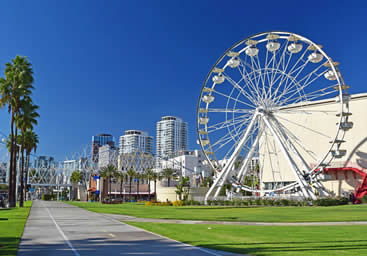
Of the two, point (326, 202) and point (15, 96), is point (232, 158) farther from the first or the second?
point (15, 96)

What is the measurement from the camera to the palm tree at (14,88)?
46.0m

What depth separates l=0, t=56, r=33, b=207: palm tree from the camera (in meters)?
46.0

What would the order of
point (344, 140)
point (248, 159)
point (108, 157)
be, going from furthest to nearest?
point (108, 157) < point (344, 140) < point (248, 159)

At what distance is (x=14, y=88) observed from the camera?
4628cm

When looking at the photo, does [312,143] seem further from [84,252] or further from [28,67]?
[84,252]

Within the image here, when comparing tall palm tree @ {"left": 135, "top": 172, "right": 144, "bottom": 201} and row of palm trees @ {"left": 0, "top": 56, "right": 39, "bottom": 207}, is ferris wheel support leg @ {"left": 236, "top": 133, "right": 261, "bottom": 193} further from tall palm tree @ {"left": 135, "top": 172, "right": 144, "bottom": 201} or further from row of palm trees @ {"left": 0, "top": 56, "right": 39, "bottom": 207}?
tall palm tree @ {"left": 135, "top": 172, "right": 144, "bottom": 201}

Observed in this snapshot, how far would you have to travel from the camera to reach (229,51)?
5344 cm

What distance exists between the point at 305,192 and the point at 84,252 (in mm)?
40888

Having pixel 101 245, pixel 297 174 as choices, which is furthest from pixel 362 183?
pixel 101 245

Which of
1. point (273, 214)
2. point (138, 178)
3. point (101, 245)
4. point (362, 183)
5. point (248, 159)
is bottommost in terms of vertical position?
point (273, 214)

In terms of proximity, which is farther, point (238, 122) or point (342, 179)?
point (342, 179)

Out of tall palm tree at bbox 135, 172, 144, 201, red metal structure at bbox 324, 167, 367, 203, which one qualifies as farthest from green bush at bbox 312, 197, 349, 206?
tall palm tree at bbox 135, 172, 144, 201

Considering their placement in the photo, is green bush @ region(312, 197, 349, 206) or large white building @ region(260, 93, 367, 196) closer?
green bush @ region(312, 197, 349, 206)

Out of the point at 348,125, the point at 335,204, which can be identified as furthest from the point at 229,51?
the point at 335,204
